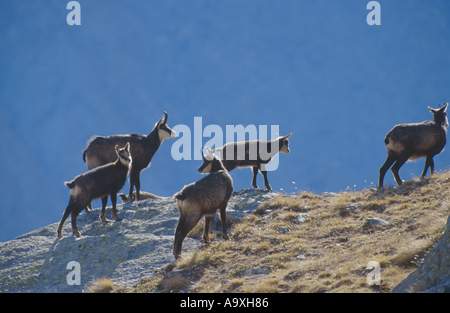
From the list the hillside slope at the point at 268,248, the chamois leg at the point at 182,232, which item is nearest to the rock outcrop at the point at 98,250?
the hillside slope at the point at 268,248

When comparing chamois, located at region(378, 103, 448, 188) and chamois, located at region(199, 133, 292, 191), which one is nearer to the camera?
chamois, located at region(378, 103, 448, 188)

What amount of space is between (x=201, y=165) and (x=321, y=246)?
383 cm

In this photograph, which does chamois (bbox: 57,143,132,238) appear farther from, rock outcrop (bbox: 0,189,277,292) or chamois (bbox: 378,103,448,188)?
chamois (bbox: 378,103,448,188)

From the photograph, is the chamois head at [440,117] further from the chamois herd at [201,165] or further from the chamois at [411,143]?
the chamois at [411,143]

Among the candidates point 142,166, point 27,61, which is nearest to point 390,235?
point 142,166

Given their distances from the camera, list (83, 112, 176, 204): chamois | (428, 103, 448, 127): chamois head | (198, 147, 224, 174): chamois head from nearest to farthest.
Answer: (198, 147, 224, 174): chamois head < (83, 112, 176, 204): chamois < (428, 103, 448, 127): chamois head

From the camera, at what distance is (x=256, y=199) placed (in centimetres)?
1370

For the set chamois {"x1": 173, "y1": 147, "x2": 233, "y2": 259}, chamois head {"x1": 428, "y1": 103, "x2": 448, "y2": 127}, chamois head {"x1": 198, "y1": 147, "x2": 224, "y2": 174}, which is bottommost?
chamois {"x1": 173, "y1": 147, "x2": 233, "y2": 259}

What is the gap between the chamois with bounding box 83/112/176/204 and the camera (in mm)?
14133

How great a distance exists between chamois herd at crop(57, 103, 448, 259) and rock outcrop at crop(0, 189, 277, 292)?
1.61 ft

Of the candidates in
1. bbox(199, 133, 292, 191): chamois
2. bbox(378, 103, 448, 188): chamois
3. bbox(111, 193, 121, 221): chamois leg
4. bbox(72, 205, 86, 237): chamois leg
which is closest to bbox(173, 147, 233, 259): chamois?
bbox(111, 193, 121, 221): chamois leg

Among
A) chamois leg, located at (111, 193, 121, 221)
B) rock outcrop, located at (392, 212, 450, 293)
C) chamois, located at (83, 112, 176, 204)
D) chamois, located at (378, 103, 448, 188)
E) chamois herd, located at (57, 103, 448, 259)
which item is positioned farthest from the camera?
chamois, located at (83, 112, 176, 204)
